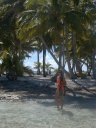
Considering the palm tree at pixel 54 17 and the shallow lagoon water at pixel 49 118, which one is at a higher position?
the palm tree at pixel 54 17

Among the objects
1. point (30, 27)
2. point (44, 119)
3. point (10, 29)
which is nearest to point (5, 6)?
point (10, 29)

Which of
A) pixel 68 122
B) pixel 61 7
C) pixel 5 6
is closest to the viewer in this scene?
pixel 68 122

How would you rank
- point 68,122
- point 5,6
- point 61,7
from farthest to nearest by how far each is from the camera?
point 5,6 → point 61,7 → point 68,122

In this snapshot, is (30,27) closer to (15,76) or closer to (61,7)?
(61,7)

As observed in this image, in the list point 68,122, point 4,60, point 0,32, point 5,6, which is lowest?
point 68,122

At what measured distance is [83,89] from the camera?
965 inches

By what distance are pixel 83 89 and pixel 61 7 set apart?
5575mm

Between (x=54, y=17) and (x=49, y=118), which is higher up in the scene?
(x=54, y=17)

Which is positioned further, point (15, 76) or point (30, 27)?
point (15, 76)

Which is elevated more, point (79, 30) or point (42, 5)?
point (42, 5)

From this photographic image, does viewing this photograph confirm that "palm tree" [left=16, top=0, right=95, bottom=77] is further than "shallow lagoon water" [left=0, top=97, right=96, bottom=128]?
Yes

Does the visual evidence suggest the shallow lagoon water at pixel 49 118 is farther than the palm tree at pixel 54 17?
No

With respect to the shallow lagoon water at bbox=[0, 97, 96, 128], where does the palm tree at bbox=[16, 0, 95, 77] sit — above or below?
above

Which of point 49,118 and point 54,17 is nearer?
point 49,118
